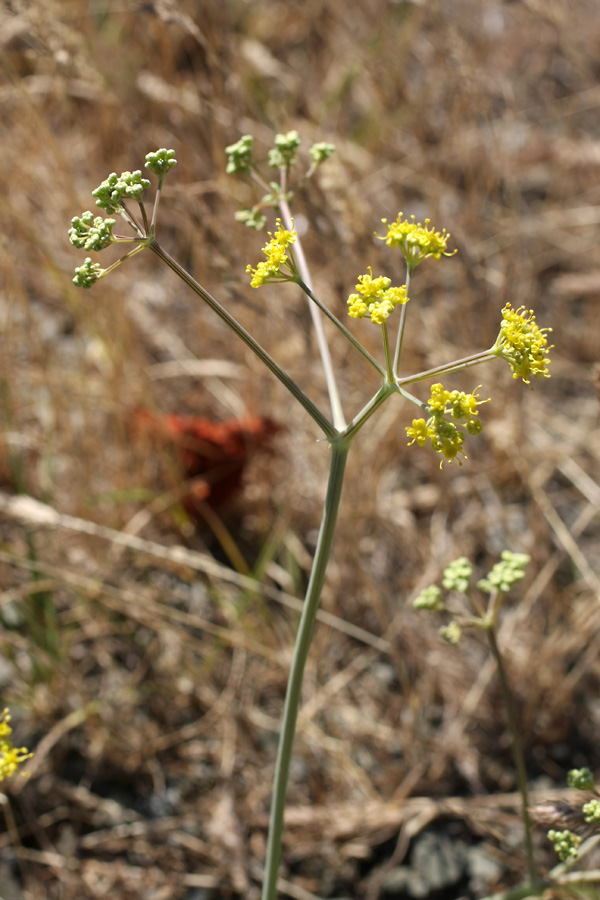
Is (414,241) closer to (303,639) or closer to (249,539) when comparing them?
(303,639)

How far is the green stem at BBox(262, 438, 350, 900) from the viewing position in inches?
57.0

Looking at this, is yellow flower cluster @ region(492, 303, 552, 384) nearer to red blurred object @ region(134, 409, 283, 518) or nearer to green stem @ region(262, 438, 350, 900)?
green stem @ region(262, 438, 350, 900)

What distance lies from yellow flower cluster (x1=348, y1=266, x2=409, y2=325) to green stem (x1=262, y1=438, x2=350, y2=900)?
0.23m

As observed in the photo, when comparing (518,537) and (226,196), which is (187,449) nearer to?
(226,196)

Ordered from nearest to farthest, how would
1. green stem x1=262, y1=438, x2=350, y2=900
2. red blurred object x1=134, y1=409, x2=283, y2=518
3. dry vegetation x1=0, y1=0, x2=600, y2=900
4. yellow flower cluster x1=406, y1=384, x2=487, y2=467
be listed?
yellow flower cluster x1=406, y1=384, x2=487, y2=467
green stem x1=262, y1=438, x2=350, y2=900
dry vegetation x1=0, y1=0, x2=600, y2=900
red blurred object x1=134, y1=409, x2=283, y2=518

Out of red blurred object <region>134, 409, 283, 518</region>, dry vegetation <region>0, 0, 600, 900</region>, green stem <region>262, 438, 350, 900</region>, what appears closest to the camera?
green stem <region>262, 438, 350, 900</region>

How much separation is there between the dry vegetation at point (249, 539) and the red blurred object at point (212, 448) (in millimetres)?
122

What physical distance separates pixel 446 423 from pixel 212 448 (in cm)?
217

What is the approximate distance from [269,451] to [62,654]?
3.91 ft

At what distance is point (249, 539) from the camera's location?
3547 mm

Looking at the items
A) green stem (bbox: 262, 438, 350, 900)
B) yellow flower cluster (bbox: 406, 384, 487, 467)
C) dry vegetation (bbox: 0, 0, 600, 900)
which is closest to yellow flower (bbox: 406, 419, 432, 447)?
yellow flower cluster (bbox: 406, 384, 487, 467)

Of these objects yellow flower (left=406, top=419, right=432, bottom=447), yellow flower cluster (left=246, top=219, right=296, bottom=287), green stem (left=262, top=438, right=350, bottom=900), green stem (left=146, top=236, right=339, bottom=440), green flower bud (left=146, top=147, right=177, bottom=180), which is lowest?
green stem (left=262, top=438, right=350, bottom=900)

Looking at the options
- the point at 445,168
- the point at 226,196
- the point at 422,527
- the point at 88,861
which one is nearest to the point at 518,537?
the point at 422,527

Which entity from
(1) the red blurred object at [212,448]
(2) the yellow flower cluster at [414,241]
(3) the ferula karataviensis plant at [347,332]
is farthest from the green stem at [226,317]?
(1) the red blurred object at [212,448]
